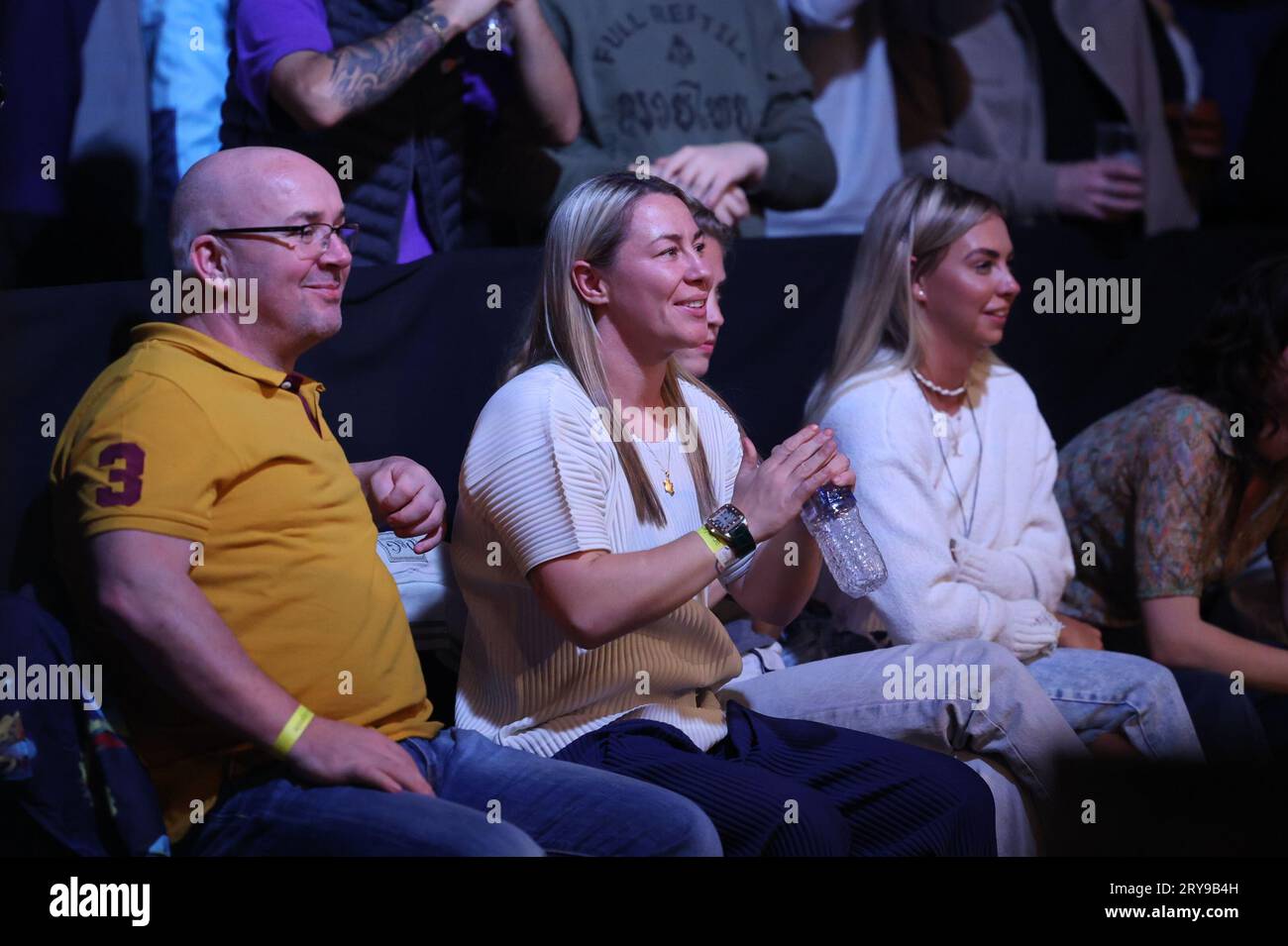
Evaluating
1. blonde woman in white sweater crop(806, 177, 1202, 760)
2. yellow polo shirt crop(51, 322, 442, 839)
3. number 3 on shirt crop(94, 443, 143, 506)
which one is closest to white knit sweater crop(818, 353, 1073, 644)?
blonde woman in white sweater crop(806, 177, 1202, 760)

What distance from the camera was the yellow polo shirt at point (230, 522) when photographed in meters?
1.70

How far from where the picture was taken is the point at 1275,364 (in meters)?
2.57

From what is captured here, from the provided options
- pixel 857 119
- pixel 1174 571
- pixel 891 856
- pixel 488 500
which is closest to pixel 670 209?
pixel 488 500

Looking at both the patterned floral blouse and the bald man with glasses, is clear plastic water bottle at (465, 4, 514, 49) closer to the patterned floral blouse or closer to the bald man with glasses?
the bald man with glasses

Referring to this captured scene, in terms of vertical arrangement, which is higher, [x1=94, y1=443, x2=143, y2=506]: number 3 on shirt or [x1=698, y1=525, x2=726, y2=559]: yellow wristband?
[x1=94, y1=443, x2=143, y2=506]: number 3 on shirt

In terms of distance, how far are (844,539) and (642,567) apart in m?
0.36

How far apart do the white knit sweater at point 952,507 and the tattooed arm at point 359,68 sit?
849 millimetres

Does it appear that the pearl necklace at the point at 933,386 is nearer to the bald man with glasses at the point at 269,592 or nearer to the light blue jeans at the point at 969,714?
the light blue jeans at the point at 969,714

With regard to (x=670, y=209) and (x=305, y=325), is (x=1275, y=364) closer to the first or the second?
(x=670, y=209)

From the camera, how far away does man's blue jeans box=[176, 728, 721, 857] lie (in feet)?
5.53

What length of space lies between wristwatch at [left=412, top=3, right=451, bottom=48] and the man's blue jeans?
1113mm

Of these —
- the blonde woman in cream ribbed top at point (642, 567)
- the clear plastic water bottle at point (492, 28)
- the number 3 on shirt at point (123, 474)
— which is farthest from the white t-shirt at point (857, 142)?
the number 3 on shirt at point (123, 474)

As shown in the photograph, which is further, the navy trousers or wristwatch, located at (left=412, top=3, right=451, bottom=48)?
wristwatch, located at (left=412, top=3, right=451, bottom=48)

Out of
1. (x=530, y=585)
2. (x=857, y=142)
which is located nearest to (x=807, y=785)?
(x=530, y=585)
